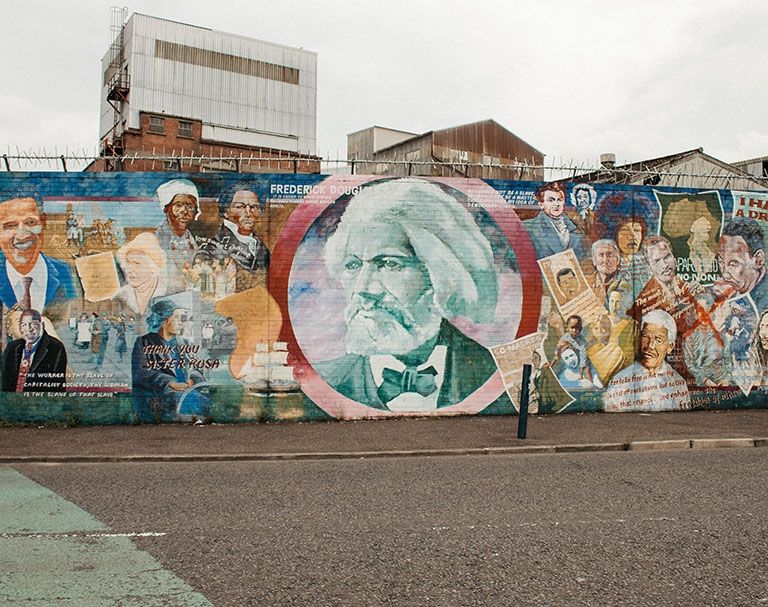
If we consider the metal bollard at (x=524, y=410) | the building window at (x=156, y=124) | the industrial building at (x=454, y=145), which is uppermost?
the building window at (x=156, y=124)

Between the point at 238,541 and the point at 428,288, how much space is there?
7951 millimetres

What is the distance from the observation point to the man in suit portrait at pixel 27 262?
12531 millimetres

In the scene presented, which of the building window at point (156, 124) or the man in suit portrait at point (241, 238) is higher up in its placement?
the building window at point (156, 124)

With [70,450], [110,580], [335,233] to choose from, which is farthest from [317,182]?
[110,580]

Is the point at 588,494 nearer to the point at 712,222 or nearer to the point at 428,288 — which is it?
the point at 428,288

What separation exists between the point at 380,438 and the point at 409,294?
304cm

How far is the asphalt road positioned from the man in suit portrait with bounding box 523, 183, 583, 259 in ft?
16.7

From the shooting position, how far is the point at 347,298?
1290cm


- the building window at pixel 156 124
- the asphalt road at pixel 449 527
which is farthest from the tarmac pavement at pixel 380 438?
the building window at pixel 156 124

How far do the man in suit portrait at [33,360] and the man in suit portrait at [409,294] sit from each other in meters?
4.63

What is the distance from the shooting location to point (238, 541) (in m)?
5.66

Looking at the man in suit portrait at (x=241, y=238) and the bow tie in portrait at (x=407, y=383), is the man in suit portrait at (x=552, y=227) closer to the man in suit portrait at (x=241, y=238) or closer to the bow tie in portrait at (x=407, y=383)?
the bow tie in portrait at (x=407, y=383)

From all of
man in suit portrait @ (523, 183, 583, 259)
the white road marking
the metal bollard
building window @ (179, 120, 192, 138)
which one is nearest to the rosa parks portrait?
man in suit portrait @ (523, 183, 583, 259)

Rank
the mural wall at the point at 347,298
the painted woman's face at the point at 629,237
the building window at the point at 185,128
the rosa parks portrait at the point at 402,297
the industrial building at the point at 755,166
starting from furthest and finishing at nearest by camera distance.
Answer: the building window at the point at 185,128 → the industrial building at the point at 755,166 → the painted woman's face at the point at 629,237 → the rosa parks portrait at the point at 402,297 → the mural wall at the point at 347,298
